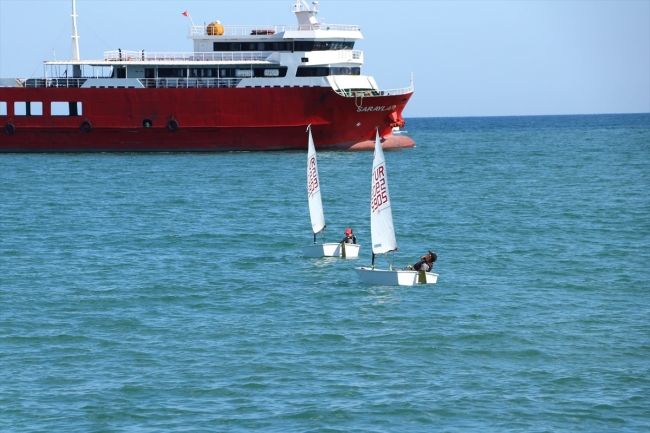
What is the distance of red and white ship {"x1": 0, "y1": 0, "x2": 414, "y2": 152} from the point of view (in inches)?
2638

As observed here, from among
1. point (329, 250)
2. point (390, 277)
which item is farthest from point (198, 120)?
point (390, 277)

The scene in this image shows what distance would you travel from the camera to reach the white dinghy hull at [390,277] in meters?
29.0

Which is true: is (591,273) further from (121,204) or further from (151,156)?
(151,156)

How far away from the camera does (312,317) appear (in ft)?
84.5

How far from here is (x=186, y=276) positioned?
31.4 metres

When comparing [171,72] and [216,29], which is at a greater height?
[216,29]

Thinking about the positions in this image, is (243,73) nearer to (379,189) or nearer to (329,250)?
(329,250)

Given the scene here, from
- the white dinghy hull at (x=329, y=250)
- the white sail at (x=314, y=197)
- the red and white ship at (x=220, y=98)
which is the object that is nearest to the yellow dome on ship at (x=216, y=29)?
the red and white ship at (x=220, y=98)

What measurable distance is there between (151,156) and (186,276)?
1575 inches

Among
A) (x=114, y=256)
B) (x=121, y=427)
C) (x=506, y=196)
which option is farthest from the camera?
(x=506, y=196)

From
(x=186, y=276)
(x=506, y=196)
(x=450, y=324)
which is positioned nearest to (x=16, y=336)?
(x=186, y=276)

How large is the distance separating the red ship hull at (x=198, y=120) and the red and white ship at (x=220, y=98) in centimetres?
7

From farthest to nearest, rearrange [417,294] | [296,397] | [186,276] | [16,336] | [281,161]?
[281,161] < [186,276] < [417,294] < [16,336] < [296,397]

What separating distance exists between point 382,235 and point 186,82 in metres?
41.0
